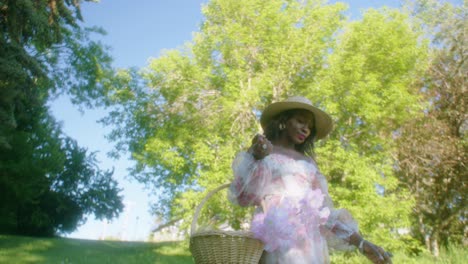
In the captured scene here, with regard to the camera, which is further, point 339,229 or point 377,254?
point 339,229

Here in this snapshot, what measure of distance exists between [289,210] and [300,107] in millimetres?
793

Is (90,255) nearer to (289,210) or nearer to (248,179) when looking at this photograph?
(248,179)

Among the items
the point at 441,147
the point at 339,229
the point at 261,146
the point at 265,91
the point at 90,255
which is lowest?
the point at 90,255

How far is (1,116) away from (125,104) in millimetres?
5555

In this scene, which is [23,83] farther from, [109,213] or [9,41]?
[109,213]

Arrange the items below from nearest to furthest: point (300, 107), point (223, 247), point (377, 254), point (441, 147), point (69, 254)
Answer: point (223, 247)
point (377, 254)
point (300, 107)
point (69, 254)
point (441, 147)

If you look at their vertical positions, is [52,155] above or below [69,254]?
above

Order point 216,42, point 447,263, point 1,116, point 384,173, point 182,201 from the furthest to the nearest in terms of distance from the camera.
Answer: point 216,42
point 384,173
point 182,201
point 447,263
point 1,116

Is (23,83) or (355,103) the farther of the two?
(355,103)

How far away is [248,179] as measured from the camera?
7.84ft

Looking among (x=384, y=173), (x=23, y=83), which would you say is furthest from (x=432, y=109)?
(x=23, y=83)

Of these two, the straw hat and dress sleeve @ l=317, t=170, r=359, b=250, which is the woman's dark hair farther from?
dress sleeve @ l=317, t=170, r=359, b=250

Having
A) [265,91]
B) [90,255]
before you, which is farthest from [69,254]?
[265,91]

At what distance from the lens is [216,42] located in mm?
12461
